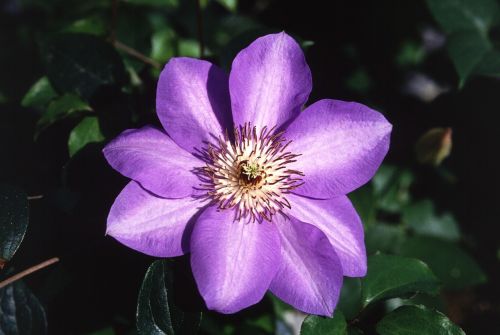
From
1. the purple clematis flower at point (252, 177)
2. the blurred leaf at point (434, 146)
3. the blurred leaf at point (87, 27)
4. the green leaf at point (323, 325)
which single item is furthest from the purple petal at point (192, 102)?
the blurred leaf at point (434, 146)

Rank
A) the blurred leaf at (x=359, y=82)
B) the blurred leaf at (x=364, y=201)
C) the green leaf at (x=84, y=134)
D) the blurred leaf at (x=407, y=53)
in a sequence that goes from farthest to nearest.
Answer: the blurred leaf at (x=407, y=53) < the blurred leaf at (x=359, y=82) < the blurred leaf at (x=364, y=201) < the green leaf at (x=84, y=134)

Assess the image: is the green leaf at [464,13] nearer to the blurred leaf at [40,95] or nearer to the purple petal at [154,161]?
Result: the purple petal at [154,161]

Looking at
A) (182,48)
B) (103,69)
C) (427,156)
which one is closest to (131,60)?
(103,69)

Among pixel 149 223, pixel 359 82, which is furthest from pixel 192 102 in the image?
pixel 359 82

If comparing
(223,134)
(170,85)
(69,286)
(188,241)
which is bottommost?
(69,286)

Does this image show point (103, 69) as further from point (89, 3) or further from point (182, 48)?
point (89, 3)

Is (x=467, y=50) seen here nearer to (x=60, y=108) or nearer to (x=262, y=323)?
(x=262, y=323)
